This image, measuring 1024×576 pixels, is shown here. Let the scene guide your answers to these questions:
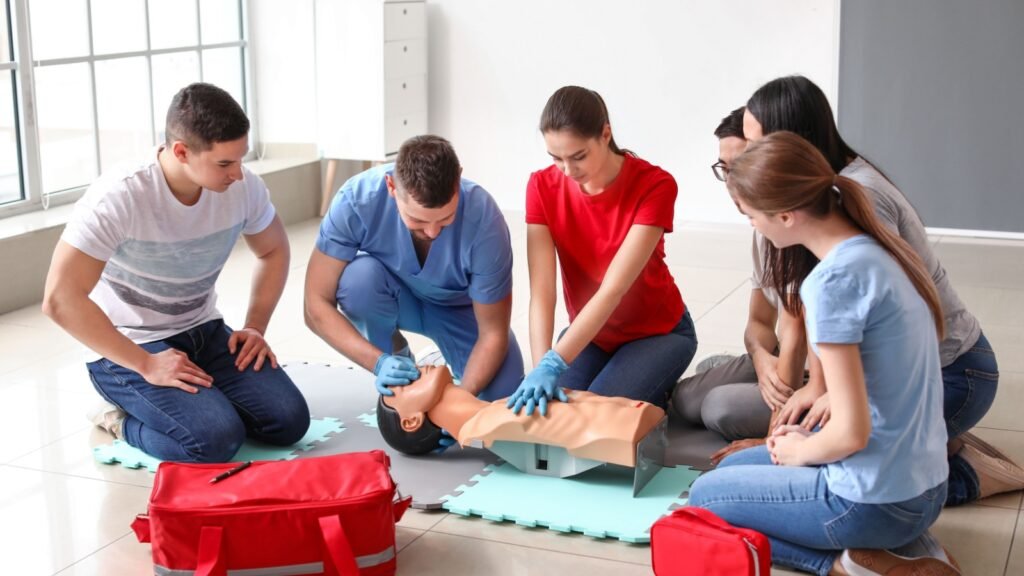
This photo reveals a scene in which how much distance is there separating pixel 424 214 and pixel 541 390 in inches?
16.9

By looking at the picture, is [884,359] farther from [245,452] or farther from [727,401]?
[245,452]

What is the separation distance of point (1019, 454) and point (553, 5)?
324 centimetres

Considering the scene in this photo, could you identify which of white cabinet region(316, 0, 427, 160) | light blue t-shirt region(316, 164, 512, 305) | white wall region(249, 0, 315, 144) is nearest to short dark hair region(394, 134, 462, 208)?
light blue t-shirt region(316, 164, 512, 305)

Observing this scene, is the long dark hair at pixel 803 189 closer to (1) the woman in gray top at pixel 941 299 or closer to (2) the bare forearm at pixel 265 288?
(1) the woman in gray top at pixel 941 299

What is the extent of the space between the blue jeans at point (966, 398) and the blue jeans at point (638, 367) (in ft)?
2.12

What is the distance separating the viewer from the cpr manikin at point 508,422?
2.36 meters

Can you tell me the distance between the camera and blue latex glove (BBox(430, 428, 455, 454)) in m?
2.62

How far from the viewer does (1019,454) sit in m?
2.60

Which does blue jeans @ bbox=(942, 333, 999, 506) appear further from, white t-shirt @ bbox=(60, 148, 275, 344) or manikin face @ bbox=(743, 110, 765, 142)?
white t-shirt @ bbox=(60, 148, 275, 344)

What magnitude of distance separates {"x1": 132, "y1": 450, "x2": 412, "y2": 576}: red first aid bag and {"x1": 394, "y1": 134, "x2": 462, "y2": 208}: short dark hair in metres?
0.60

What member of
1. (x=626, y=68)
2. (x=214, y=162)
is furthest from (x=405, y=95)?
(x=214, y=162)

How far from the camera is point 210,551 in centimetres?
198

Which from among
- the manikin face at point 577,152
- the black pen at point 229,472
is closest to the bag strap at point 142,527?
the black pen at point 229,472

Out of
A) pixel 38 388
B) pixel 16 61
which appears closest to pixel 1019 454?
pixel 38 388
